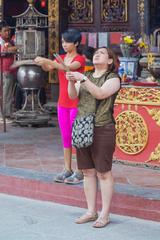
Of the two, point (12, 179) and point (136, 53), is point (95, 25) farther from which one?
point (12, 179)

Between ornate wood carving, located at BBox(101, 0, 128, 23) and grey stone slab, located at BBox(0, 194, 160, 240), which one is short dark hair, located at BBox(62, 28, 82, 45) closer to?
grey stone slab, located at BBox(0, 194, 160, 240)

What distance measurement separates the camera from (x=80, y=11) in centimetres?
1253

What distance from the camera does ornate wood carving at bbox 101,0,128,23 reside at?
39.4 feet

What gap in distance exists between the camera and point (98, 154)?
582 cm

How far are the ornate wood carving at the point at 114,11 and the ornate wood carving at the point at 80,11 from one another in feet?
0.83

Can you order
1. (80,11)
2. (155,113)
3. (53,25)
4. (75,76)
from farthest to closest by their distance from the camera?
(53,25)
(80,11)
(155,113)
(75,76)

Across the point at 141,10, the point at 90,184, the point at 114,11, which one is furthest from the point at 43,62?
the point at 114,11

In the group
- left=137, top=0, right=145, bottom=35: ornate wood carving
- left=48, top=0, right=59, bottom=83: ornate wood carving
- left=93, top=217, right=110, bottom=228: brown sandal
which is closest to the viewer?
left=93, top=217, right=110, bottom=228: brown sandal

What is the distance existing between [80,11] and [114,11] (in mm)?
702

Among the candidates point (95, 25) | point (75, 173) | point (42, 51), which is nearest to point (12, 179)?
point (75, 173)

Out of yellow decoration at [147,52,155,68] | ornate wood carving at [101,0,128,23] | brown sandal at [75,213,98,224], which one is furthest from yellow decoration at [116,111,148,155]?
ornate wood carving at [101,0,128,23]

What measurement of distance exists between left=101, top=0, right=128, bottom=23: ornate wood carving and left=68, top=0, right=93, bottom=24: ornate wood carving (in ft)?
0.83

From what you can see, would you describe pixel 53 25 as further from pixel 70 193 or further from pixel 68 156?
pixel 70 193

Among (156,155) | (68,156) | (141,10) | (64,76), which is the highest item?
(141,10)
